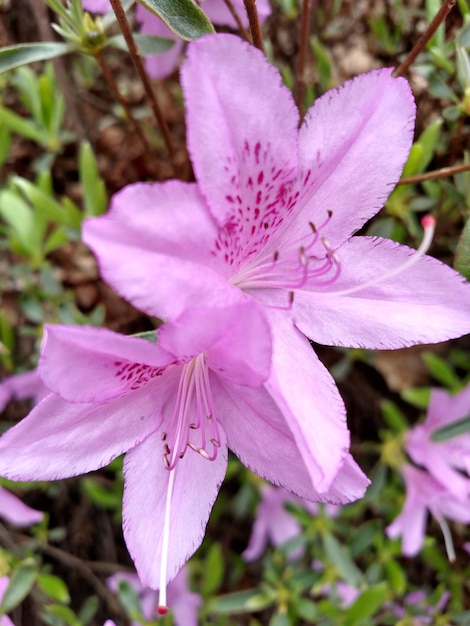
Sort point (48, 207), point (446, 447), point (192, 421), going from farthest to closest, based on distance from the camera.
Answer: point (446, 447) < point (48, 207) < point (192, 421)

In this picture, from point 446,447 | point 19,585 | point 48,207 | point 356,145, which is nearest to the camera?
point 356,145

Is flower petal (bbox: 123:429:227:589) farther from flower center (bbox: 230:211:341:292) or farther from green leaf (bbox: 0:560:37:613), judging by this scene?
green leaf (bbox: 0:560:37:613)

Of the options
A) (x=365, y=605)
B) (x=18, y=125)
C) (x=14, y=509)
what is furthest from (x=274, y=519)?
(x=18, y=125)

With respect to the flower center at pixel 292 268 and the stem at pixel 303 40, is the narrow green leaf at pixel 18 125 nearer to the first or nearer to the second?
the stem at pixel 303 40

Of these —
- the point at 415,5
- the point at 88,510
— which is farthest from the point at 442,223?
the point at 88,510

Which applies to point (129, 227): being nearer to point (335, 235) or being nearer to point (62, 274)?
point (335, 235)

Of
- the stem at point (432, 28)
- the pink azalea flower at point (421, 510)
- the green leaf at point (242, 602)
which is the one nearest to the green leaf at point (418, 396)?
the pink azalea flower at point (421, 510)

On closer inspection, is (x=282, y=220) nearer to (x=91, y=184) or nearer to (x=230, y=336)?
(x=230, y=336)
